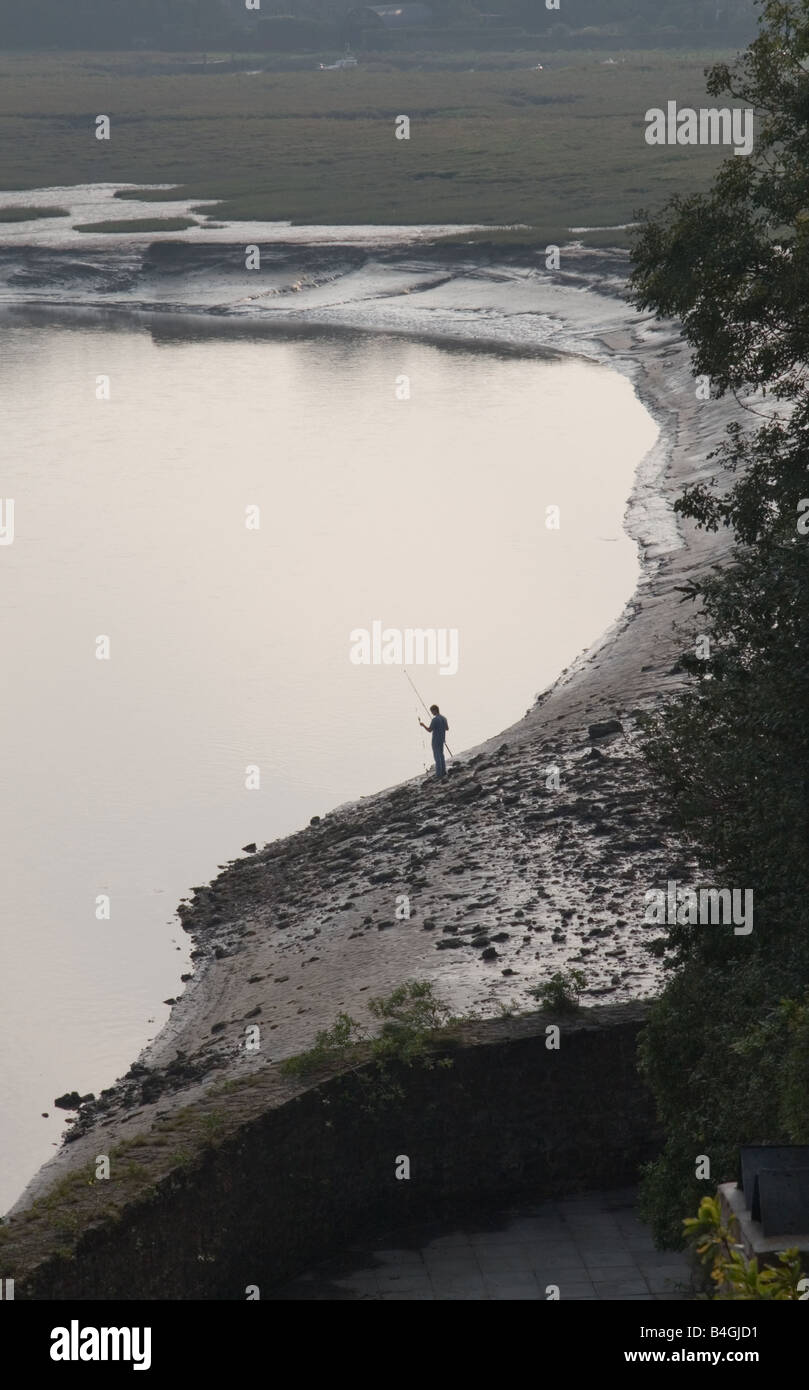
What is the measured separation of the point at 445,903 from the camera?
2561 cm

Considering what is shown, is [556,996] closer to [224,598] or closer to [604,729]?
[604,729]

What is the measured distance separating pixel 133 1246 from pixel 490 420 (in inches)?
2055

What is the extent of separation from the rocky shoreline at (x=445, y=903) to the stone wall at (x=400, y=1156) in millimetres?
1363

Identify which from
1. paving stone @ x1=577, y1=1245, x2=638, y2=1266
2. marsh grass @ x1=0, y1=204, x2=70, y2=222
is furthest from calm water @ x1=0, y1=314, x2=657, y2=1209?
marsh grass @ x1=0, y1=204, x2=70, y2=222

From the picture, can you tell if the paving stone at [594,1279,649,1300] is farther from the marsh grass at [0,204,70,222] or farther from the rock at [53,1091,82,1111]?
the marsh grass at [0,204,70,222]

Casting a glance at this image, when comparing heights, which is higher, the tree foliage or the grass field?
the grass field

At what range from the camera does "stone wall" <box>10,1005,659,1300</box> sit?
1703 cm

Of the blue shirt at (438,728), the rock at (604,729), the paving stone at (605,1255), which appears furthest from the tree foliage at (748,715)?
the blue shirt at (438,728)

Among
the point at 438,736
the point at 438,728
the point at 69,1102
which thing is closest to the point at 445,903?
the point at 438,728

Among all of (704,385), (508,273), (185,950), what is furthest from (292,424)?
(185,950)

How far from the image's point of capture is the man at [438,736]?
30.9 metres

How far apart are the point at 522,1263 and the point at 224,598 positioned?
3011 cm

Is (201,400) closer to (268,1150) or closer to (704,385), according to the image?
(704,385)

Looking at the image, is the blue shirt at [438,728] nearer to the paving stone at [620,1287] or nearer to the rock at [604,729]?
the rock at [604,729]
